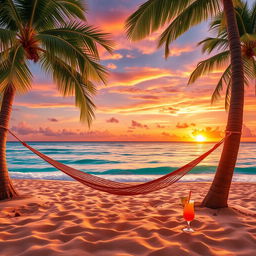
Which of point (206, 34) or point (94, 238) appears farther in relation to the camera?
point (206, 34)

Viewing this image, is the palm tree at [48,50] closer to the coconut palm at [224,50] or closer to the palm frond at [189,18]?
the palm frond at [189,18]

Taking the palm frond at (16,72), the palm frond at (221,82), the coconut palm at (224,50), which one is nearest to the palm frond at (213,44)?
the coconut palm at (224,50)

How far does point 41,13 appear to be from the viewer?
3516 mm

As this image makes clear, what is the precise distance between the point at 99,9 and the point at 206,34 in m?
2.95

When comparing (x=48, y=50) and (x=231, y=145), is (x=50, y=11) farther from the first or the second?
A: (x=231, y=145)

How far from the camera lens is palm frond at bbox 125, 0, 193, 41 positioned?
321cm

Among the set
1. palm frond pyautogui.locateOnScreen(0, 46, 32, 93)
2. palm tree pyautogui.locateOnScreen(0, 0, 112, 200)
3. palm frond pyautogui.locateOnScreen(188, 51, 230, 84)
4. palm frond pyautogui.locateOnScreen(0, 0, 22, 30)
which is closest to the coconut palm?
palm frond pyautogui.locateOnScreen(188, 51, 230, 84)

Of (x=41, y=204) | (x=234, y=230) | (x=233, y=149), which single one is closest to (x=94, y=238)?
(x=234, y=230)

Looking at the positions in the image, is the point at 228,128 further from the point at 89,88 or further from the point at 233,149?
the point at 89,88

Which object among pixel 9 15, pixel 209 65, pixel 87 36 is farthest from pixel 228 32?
pixel 9 15

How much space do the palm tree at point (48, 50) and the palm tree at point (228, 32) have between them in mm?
688

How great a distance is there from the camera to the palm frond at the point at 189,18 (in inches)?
130

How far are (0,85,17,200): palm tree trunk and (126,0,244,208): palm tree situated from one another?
6.97 ft

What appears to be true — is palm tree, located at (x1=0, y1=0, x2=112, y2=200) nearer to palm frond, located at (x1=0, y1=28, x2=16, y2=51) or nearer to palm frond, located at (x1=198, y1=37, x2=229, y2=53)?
palm frond, located at (x1=0, y1=28, x2=16, y2=51)
